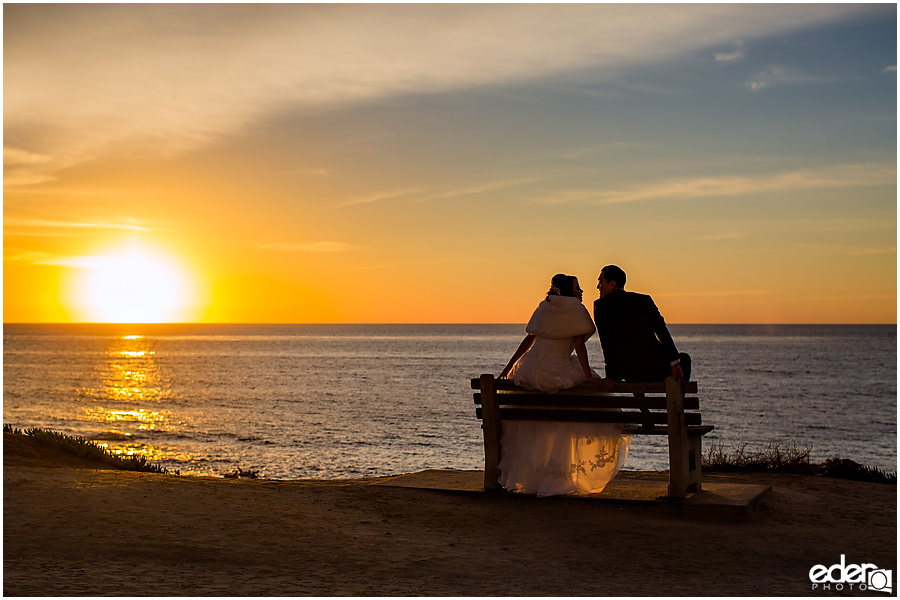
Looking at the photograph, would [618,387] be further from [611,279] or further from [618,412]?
[611,279]

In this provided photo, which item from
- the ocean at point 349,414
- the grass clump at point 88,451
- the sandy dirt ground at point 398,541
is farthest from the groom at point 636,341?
the ocean at point 349,414

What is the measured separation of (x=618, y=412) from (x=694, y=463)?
→ 1.13 metres

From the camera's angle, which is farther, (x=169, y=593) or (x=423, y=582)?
(x=423, y=582)

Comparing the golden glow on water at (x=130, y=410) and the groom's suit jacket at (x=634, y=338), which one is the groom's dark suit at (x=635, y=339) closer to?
the groom's suit jacket at (x=634, y=338)

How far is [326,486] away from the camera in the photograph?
32.1 feet

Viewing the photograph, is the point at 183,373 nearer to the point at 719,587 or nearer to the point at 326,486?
the point at 326,486

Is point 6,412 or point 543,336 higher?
point 543,336

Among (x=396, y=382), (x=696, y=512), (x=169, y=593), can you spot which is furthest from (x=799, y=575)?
(x=396, y=382)

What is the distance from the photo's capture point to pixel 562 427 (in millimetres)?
8453

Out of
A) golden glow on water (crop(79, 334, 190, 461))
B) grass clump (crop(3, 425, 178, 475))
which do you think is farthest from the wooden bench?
golden glow on water (crop(79, 334, 190, 461))

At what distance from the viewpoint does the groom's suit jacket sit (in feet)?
26.7

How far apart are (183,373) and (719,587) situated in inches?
3214

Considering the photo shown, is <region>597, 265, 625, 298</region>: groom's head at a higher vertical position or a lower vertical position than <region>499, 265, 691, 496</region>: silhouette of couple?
higher

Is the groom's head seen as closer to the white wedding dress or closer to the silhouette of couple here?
the silhouette of couple
